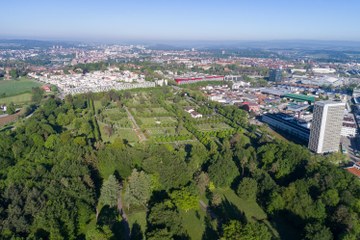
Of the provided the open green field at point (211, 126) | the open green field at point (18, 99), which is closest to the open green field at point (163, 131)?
the open green field at point (211, 126)

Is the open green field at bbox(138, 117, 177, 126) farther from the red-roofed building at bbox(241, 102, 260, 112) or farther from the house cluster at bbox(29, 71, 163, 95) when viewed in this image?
the house cluster at bbox(29, 71, 163, 95)

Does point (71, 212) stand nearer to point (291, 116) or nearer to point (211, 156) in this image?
point (211, 156)

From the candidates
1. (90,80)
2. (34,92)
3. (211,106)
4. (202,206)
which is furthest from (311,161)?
(90,80)

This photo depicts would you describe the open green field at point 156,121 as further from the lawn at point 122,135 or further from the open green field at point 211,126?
the open green field at point 211,126

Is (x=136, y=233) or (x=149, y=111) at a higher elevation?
(x=136, y=233)

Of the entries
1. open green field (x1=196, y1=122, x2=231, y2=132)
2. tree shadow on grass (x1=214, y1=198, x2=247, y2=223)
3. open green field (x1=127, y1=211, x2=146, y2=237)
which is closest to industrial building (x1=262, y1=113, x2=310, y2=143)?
open green field (x1=196, y1=122, x2=231, y2=132)

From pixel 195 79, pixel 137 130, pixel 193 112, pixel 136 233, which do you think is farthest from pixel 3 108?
pixel 195 79

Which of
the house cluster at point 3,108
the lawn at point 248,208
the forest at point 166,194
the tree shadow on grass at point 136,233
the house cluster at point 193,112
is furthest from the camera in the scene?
the house cluster at point 3,108

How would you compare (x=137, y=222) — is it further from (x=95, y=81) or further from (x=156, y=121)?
(x=95, y=81)
